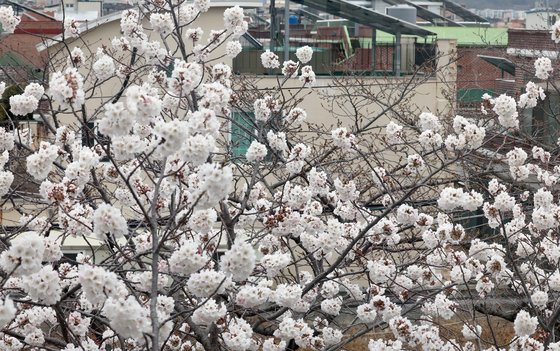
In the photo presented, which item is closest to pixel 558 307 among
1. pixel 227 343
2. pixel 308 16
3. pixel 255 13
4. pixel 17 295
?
pixel 227 343

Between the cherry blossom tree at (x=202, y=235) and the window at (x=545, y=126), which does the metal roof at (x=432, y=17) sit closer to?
the window at (x=545, y=126)

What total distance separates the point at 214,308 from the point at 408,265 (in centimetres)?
270

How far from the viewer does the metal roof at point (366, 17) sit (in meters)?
18.3

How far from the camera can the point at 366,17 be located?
18406 mm

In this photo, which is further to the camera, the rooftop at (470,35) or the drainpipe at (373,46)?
the rooftop at (470,35)

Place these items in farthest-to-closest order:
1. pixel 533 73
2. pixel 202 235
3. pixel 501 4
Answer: pixel 501 4
pixel 533 73
pixel 202 235

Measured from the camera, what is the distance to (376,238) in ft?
22.9

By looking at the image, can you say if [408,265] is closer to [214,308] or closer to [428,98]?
[214,308]

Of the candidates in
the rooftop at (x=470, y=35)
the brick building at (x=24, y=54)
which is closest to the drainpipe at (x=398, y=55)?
the rooftop at (x=470, y=35)

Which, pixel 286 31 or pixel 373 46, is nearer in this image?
pixel 286 31

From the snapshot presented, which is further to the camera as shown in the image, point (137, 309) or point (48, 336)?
point (48, 336)

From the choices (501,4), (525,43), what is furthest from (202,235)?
(501,4)

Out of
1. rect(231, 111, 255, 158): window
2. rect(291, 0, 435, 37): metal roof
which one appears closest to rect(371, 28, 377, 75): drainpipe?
rect(291, 0, 435, 37): metal roof

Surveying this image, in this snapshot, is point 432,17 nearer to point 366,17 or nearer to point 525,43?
point 525,43
